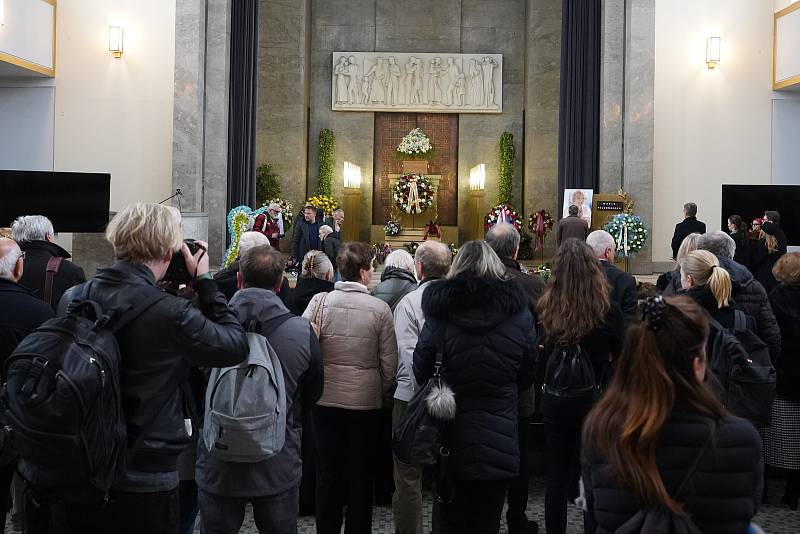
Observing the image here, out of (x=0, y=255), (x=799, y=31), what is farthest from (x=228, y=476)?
(x=799, y=31)

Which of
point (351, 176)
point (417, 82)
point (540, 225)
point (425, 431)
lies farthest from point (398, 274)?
point (417, 82)

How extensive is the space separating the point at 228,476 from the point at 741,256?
28.4 ft

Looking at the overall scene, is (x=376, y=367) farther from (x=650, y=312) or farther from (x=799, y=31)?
(x=799, y=31)

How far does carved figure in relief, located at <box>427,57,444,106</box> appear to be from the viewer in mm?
19344

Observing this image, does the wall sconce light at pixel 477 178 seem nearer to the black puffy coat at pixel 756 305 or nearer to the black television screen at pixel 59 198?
the black television screen at pixel 59 198

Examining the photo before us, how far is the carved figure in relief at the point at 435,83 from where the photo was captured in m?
19.3

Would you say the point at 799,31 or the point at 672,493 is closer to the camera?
the point at 672,493

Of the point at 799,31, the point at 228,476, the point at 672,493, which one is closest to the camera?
the point at 672,493

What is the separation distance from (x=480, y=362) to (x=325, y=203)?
14.0 metres

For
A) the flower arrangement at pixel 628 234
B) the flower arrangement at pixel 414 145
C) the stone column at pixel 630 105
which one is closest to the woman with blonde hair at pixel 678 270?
the flower arrangement at pixel 628 234

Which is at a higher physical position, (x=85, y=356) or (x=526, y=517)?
(x=85, y=356)

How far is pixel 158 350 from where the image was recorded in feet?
9.14

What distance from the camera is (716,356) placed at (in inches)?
176

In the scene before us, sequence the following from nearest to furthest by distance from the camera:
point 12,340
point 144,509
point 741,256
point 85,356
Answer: point 85,356, point 144,509, point 12,340, point 741,256
